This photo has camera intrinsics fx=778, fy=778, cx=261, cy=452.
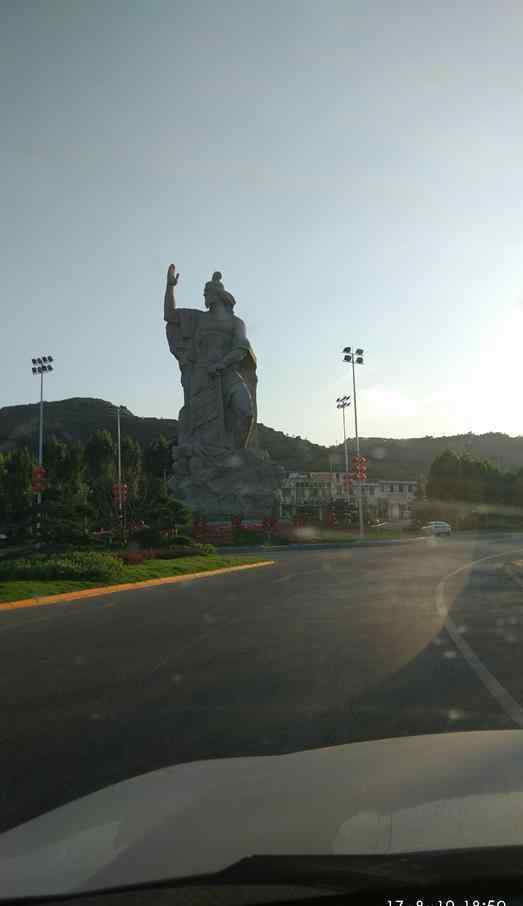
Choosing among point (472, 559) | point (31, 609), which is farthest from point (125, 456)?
point (31, 609)

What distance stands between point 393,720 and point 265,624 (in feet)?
20.3

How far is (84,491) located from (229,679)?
65.2m

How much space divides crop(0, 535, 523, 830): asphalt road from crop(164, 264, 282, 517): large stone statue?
117ft

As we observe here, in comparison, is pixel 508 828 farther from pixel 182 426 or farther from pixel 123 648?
pixel 182 426

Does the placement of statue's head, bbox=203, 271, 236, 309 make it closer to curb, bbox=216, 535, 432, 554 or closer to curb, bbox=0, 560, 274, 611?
curb, bbox=216, 535, 432, 554

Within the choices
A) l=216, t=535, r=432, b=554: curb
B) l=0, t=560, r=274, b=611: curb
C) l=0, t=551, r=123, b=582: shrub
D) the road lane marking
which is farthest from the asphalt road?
l=216, t=535, r=432, b=554: curb

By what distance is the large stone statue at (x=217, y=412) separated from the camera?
169 feet

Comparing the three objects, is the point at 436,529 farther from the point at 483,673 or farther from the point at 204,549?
the point at 483,673

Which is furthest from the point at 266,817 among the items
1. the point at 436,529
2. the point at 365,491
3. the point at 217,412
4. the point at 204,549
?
the point at 365,491

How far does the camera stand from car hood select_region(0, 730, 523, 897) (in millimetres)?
2389

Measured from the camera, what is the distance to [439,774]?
3189 millimetres

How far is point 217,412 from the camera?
2106 inches

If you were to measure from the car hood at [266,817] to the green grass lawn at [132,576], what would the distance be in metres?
13.2

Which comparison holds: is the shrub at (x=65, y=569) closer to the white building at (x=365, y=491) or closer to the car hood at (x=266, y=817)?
the car hood at (x=266, y=817)
